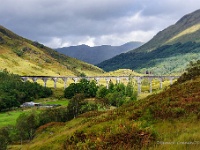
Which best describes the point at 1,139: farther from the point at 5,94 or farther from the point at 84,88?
the point at 84,88

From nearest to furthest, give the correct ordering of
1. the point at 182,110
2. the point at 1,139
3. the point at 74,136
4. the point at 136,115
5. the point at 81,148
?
the point at 81,148, the point at 74,136, the point at 182,110, the point at 136,115, the point at 1,139

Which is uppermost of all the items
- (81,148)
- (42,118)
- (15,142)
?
(81,148)

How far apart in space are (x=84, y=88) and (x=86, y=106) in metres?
83.2

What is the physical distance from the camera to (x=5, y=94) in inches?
5842

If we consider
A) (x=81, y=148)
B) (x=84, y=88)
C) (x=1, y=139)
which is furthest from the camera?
(x=84, y=88)

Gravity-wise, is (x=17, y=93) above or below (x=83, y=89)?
below

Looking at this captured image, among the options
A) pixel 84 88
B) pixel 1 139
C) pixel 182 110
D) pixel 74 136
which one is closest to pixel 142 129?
pixel 74 136

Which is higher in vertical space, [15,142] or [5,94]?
[5,94]

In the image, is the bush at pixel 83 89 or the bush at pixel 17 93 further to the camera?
the bush at pixel 83 89

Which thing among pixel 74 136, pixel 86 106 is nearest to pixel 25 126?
pixel 86 106

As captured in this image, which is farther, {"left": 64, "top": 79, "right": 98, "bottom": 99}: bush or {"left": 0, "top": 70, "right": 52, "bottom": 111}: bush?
{"left": 64, "top": 79, "right": 98, "bottom": 99}: bush

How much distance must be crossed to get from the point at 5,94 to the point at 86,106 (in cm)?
7400

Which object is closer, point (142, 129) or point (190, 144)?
point (190, 144)

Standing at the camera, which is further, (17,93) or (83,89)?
(83,89)
